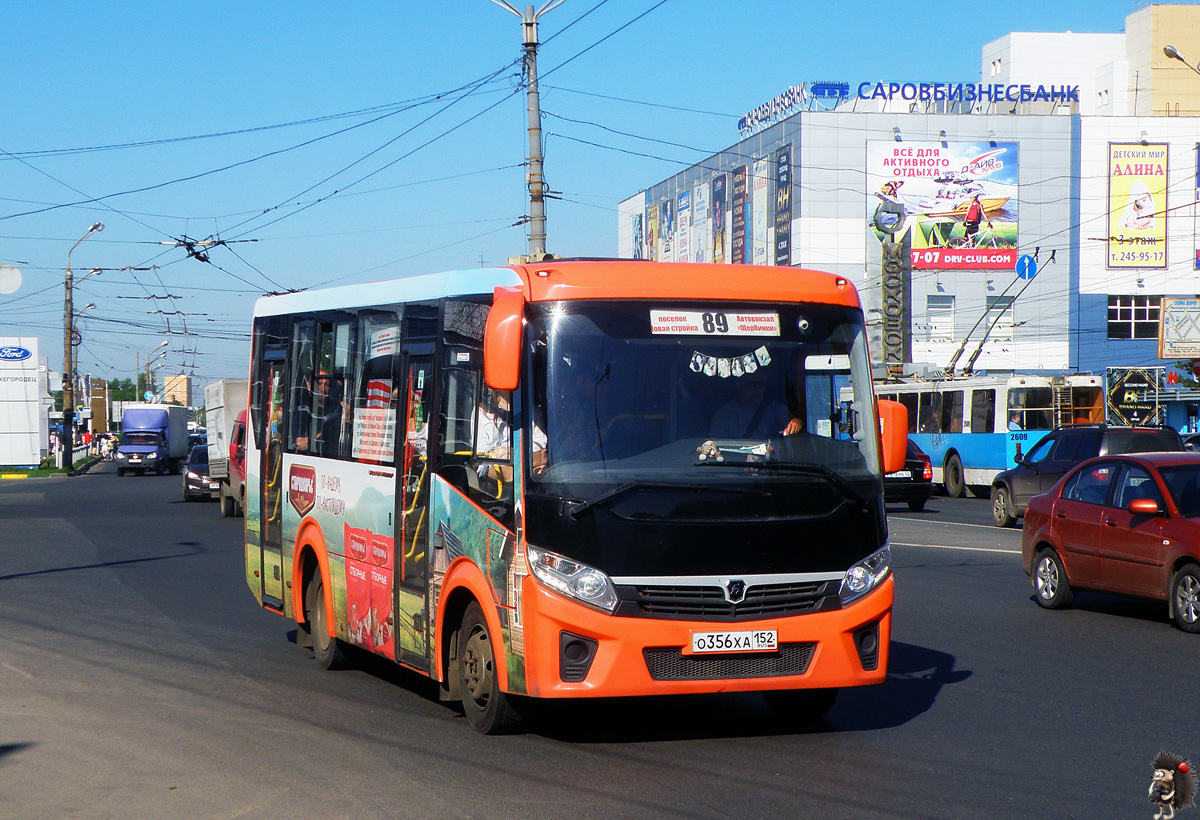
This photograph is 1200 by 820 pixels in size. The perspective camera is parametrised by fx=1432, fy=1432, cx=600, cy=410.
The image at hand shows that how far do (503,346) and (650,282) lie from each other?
0.96m

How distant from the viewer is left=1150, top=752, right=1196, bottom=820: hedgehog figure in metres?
5.75

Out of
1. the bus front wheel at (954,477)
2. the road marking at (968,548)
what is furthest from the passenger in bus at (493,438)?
the bus front wheel at (954,477)

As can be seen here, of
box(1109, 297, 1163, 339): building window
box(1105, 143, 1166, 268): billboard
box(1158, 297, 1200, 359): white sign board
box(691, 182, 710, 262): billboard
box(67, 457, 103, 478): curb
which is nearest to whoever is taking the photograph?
box(1158, 297, 1200, 359): white sign board

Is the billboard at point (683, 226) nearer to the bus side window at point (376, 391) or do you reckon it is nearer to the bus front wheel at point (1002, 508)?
the bus front wheel at point (1002, 508)

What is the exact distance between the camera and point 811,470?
7312 mm

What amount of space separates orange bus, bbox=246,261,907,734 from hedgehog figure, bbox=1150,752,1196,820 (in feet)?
5.83

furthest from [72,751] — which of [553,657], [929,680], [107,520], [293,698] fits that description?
[107,520]

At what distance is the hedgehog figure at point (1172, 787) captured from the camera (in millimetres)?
5746

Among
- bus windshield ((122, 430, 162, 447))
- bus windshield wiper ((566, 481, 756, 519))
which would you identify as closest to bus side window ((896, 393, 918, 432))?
bus windshield wiper ((566, 481, 756, 519))

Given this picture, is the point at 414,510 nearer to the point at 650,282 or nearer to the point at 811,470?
the point at 650,282

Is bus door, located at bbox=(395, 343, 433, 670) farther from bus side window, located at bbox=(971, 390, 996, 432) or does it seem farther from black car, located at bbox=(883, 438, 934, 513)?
bus side window, located at bbox=(971, 390, 996, 432)

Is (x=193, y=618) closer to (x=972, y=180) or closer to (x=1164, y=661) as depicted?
(x=1164, y=661)

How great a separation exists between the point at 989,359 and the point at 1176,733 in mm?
66678

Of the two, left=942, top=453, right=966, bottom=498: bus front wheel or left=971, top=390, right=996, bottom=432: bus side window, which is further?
left=942, top=453, right=966, bottom=498: bus front wheel
